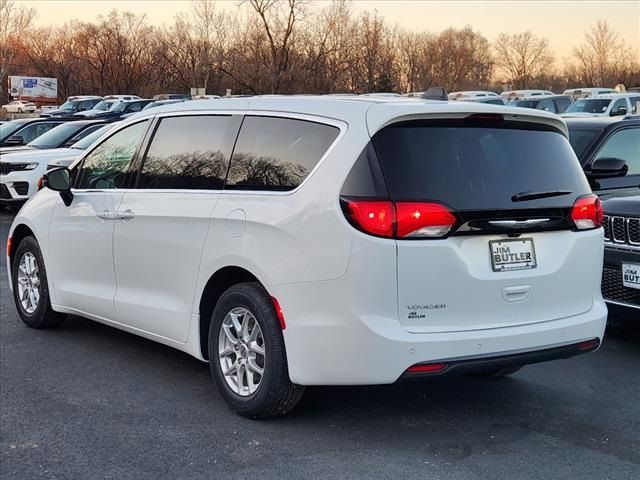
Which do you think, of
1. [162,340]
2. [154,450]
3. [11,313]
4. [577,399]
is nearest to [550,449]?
[577,399]

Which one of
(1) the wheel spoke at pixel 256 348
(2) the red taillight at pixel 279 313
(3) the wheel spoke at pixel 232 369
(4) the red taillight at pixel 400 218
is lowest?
(3) the wheel spoke at pixel 232 369

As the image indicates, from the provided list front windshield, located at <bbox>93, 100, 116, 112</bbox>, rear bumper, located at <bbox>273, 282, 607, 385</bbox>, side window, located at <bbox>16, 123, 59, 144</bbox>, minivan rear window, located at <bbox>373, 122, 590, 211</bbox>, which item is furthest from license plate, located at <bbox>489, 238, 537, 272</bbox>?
front windshield, located at <bbox>93, 100, 116, 112</bbox>

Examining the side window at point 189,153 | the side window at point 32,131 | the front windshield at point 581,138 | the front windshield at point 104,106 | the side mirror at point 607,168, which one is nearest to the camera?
the side window at point 189,153

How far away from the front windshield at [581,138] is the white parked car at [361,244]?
313cm

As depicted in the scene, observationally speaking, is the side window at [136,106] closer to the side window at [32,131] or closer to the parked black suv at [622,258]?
the side window at [32,131]

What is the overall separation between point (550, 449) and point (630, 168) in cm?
440

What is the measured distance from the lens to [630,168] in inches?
311

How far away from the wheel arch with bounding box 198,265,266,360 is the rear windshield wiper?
149 cm

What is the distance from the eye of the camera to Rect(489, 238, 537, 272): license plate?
4219 millimetres

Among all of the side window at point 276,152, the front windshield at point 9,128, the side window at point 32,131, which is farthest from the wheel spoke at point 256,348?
the front windshield at point 9,128

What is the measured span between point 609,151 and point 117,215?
15.2ft

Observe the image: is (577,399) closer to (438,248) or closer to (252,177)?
(438,248)

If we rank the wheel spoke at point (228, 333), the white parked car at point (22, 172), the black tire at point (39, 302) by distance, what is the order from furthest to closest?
the white parked car at point (22, 172), the black tire at point (39, 302), the wheel spoke at point (228, 333)

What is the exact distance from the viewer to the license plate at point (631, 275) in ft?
19.4
